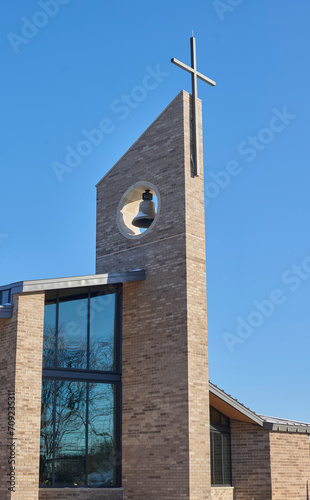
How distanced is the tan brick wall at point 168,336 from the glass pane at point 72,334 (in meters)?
1.32

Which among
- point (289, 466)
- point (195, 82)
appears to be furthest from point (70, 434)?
point (195, 82)

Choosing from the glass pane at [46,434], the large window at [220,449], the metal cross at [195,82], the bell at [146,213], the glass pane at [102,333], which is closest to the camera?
the glass pane at [46,434]

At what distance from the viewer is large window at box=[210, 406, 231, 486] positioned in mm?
19984

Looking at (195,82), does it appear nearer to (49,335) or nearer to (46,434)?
(49,335)

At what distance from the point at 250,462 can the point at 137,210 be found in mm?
8235

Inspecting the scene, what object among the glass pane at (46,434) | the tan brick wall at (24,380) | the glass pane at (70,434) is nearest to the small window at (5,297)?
the tan brick wall at (24,380)

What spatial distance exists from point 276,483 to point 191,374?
18.3 ft

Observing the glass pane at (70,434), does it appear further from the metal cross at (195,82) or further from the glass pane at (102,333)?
the metal cross at (195,82)

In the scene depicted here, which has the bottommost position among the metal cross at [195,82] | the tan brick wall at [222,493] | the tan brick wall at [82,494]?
the tan brick wall at [222,493]

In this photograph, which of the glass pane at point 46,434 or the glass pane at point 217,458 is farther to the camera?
the glass pane at point 217,458

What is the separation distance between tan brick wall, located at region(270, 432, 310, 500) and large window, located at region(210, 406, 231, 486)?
1.33 meters

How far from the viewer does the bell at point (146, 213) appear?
19453mm

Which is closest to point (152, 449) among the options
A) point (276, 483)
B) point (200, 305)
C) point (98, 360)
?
point (98, 360)

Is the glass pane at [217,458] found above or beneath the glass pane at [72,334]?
beneath
